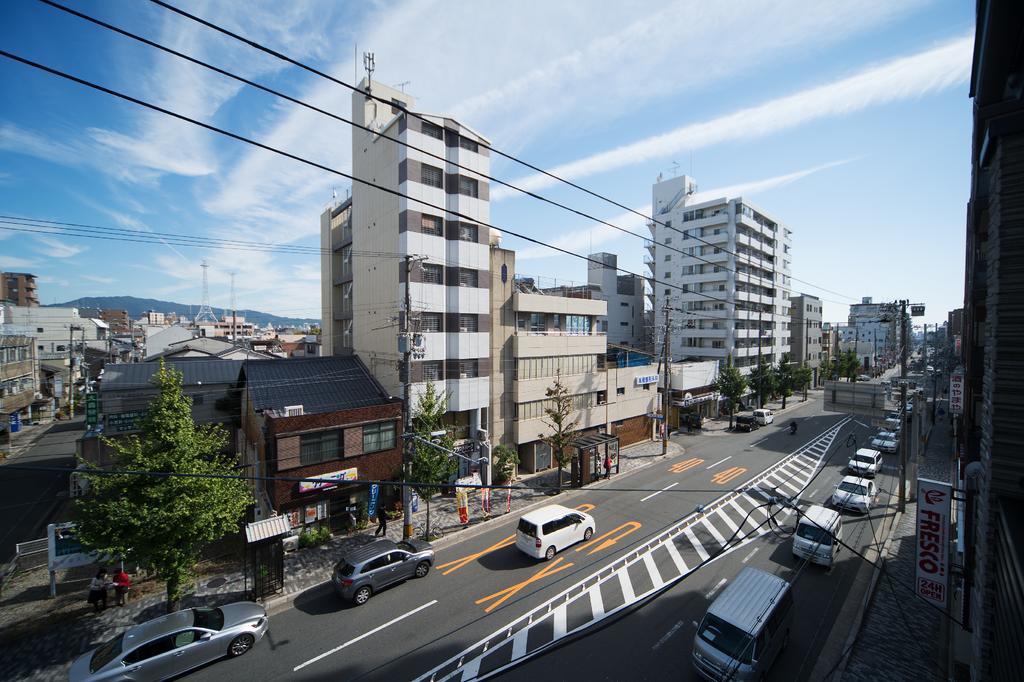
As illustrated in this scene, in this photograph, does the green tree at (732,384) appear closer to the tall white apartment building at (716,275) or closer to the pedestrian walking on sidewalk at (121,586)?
the tall white apartment building at (716,275)

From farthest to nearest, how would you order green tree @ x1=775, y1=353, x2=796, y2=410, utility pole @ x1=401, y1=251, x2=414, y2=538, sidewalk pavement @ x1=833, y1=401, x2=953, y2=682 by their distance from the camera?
1. green tree @ x1=775, y1=353, x2=796, y2=410
2. utility pole @ x1=401, y1=251, x2=414, y2=538
3. sidewalk pavement @ x1=833, y1=401, x2=953, y2=682

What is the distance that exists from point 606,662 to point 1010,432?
34.3 feet

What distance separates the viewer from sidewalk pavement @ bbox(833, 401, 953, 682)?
11.1m

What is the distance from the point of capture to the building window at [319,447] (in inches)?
765

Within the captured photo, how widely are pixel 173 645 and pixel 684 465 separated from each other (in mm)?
28615

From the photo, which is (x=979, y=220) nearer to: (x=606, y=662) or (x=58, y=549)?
(x=606, y=662)

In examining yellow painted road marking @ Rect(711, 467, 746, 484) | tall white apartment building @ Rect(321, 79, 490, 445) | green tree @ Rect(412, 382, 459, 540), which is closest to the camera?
→ green tree @ Rect(412, 382, 459, 540)

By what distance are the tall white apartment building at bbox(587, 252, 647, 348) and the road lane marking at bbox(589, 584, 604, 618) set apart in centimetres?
4481

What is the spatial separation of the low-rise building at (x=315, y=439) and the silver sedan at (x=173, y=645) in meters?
4.84

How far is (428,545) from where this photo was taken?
1716 centimetres

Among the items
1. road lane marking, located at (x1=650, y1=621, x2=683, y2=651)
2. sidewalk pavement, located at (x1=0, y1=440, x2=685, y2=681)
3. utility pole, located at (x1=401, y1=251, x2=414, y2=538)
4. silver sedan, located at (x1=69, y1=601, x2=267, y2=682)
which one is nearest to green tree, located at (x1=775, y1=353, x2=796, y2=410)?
sidewalk pavement, located at (x1=0, y1=440, x2=685, y2=681)

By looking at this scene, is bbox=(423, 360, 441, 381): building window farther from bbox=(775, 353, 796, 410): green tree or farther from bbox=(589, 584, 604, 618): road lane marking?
bbox=(775, 353, 796, 410): green tree

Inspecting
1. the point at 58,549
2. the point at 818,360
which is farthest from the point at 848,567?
the point at 818,360

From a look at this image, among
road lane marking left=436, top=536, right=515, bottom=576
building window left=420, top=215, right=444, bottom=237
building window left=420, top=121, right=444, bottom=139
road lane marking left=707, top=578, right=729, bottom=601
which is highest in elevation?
building window left=420, top=121, right=444, bottom=139
